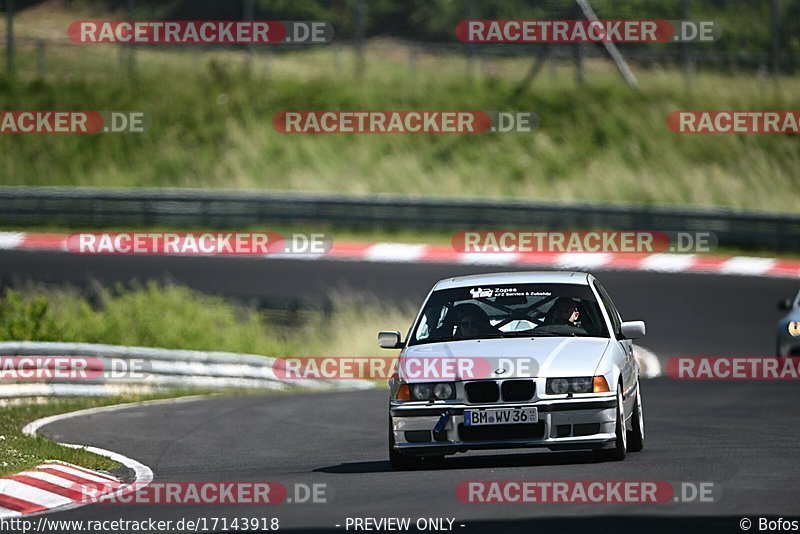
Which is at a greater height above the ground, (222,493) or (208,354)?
(208,354)

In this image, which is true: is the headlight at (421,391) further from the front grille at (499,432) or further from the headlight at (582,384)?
the headlight at (582,384)

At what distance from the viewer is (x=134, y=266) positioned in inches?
1177

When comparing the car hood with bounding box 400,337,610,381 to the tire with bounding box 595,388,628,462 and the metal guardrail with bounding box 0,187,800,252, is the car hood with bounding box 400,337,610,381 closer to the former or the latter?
the tire with bounding box 595,388,628,462

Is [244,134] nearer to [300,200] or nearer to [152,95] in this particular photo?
[152,95]

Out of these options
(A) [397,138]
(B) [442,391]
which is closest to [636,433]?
(B) [442,391]

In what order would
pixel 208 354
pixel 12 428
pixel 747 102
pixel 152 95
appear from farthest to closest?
pixel 152 95 → pixel 747 102 → pixel 208 354 → pixel 12 428

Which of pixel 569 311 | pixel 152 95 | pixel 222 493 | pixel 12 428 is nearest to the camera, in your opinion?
pixel 222 493

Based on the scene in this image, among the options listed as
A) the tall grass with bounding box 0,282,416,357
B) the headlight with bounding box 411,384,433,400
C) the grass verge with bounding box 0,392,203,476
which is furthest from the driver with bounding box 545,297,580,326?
the tall grass with bounding box 0,282,416,357

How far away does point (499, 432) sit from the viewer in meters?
10.7

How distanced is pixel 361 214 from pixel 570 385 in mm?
22882

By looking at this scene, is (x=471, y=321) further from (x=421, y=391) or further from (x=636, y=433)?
(x=636, y=433)

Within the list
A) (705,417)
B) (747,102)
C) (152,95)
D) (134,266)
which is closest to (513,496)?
(705,417)

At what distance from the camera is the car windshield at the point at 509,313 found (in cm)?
1173

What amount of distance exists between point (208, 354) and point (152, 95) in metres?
23.5
